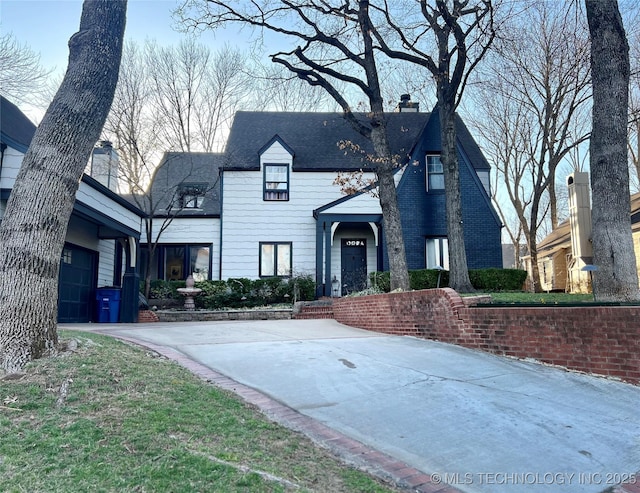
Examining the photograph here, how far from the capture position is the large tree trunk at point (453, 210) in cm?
1486

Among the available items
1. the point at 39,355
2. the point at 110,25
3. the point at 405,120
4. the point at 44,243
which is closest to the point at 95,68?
the point at 110,25

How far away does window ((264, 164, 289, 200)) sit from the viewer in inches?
786

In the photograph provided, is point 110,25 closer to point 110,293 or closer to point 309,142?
point 110,293

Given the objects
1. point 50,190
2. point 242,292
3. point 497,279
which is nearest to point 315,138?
point 242,292

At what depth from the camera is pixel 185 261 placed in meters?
19.8

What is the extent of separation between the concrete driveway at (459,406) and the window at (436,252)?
10393mm

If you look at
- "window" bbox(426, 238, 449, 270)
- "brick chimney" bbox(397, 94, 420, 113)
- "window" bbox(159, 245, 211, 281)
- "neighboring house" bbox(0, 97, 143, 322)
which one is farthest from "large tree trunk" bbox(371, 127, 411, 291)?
"brick chimney" bbox(397, 94, 420, 113)

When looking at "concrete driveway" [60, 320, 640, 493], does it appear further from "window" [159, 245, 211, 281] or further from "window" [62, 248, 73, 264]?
"window" [159, 245, 211, 281]

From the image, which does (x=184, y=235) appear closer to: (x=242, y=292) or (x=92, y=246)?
(x=242, y=292)

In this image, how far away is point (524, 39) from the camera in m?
17.4

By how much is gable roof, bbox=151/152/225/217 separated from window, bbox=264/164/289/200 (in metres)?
2.09

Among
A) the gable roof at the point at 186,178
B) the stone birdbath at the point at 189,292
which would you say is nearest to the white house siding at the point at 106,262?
the stone birdbath at the point at 189,292

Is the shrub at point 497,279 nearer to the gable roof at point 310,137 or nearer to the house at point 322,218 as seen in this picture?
the house at point 322,218

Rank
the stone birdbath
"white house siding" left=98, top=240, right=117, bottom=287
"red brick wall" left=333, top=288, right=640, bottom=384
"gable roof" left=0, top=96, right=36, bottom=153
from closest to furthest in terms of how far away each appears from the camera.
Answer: "red brick wall" left=333, top=288, right=640, bottom=384
"gable roof" left=0, top=96, right=36, bottom=153
"white house siding" left=98, top=240, right=117, bottom=287
the stone birdbath
